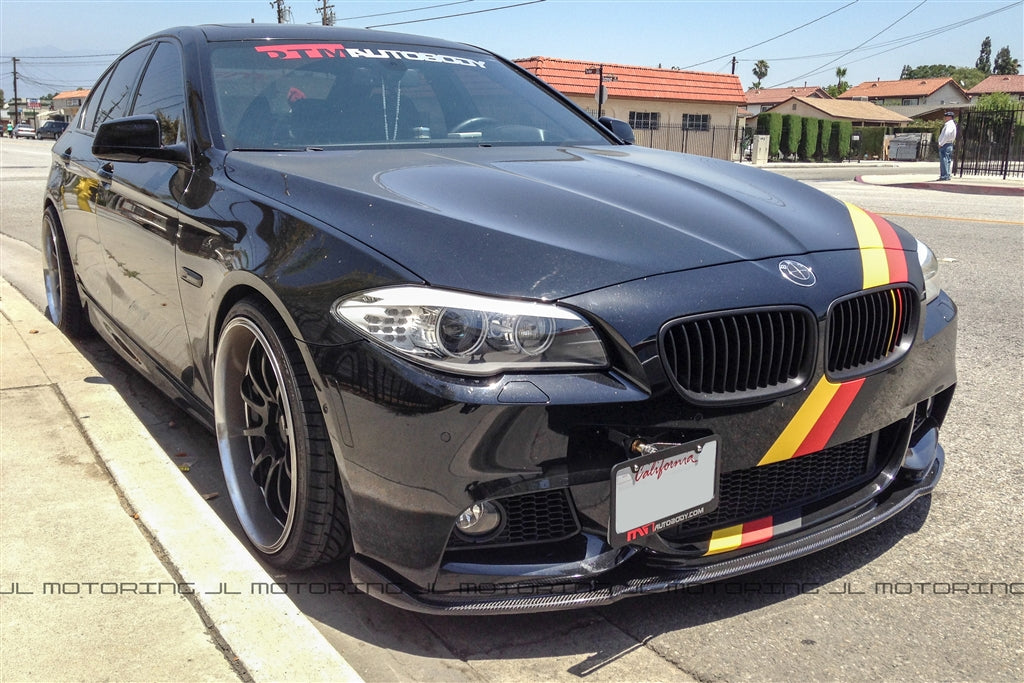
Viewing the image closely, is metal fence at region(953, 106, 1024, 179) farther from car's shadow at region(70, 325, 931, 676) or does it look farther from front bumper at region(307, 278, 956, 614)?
front bumper at region(307, 278, 956, 614)

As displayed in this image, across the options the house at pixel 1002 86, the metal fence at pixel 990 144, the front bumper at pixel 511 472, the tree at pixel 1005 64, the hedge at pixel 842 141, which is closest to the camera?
the front bumper at pixel 511 472

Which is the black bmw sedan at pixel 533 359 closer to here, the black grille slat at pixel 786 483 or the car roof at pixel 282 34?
the black grille slat at pixel 786 483

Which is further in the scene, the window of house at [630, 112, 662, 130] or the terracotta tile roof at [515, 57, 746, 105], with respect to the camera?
the window of house at [630, 112, 662, 130]

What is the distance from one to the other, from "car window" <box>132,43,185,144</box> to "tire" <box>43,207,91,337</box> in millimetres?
1354

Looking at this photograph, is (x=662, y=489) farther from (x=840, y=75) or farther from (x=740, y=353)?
(x=840, y=75)

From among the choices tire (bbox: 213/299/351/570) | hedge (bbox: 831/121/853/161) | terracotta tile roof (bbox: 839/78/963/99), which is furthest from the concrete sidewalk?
terracotta tile roof (bbox: 839/78/963/99)

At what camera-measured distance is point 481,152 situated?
3.20m

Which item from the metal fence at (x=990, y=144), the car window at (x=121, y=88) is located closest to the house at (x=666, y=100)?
the metal fence at (x=990, y=144)

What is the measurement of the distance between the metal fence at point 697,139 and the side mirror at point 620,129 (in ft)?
125

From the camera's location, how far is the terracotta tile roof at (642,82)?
118 ft

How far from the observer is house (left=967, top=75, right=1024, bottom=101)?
91.1 meters

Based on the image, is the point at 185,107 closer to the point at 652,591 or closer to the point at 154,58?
the point at 154,58

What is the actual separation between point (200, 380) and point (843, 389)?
200cm

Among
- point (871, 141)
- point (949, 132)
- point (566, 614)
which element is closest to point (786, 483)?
point (566, 614)
